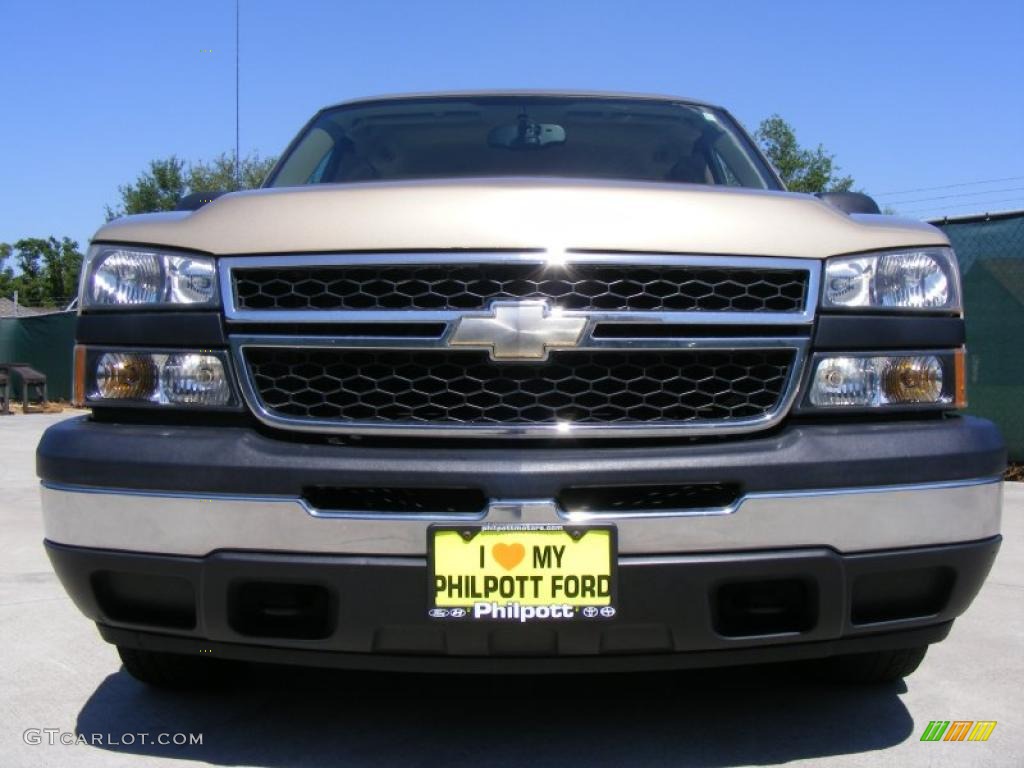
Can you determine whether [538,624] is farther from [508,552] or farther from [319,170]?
[319,170]

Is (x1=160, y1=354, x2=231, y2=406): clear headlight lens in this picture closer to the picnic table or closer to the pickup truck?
the pickup truck

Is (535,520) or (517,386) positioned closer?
(535,520)

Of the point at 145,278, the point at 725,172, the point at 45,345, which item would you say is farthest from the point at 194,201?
the point at 45,345

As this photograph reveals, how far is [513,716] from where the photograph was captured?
9.98 ft

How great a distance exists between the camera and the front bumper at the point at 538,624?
244 cm

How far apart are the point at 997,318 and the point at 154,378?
7.76m

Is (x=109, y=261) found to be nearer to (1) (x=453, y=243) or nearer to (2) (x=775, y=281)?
(1) (x=453, y=243)

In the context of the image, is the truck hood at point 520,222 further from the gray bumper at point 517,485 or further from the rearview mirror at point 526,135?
the rearview mirror at point 526,135

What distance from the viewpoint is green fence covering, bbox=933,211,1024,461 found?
28.7 ft

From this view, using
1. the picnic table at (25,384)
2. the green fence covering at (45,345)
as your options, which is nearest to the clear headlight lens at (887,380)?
the picnic table at (25,384)

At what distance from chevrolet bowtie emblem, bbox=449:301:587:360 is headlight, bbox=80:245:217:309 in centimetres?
64

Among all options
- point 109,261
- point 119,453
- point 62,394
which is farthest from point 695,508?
point 62,394

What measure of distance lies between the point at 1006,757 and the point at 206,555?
6.52 ft

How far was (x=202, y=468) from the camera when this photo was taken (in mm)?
2508
